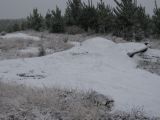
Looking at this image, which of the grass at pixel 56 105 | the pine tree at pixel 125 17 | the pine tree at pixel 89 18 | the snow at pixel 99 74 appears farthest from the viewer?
the pine tree at pixel 89 18

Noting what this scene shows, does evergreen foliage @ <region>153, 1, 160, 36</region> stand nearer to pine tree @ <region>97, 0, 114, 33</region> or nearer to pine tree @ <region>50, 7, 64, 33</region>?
pine tree @ <region>97, 0, 114, 33</region>

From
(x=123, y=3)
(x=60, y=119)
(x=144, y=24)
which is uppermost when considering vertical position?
(x=123, y=3)

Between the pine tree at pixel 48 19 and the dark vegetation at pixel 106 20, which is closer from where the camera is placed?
the dark vegetation at pixel 106 20

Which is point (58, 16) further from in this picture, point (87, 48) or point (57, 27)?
point (87, 48)

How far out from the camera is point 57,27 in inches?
1034

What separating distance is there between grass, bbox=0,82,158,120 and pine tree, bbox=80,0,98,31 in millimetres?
20025

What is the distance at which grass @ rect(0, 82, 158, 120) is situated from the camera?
5066 millimetres

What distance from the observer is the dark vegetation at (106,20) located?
21.3 metres

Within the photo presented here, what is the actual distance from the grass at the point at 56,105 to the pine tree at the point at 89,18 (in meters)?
20.0

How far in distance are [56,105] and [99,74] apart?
3.16 m

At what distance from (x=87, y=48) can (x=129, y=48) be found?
1833 mm

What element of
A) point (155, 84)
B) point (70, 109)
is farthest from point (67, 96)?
point (155, 84)

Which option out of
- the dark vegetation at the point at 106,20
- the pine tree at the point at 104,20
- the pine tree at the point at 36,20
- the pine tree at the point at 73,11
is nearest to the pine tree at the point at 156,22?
the dark vegetation at the point at 106,20

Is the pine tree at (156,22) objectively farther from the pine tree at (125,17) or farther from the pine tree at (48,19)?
the pine tree at (48,19)
